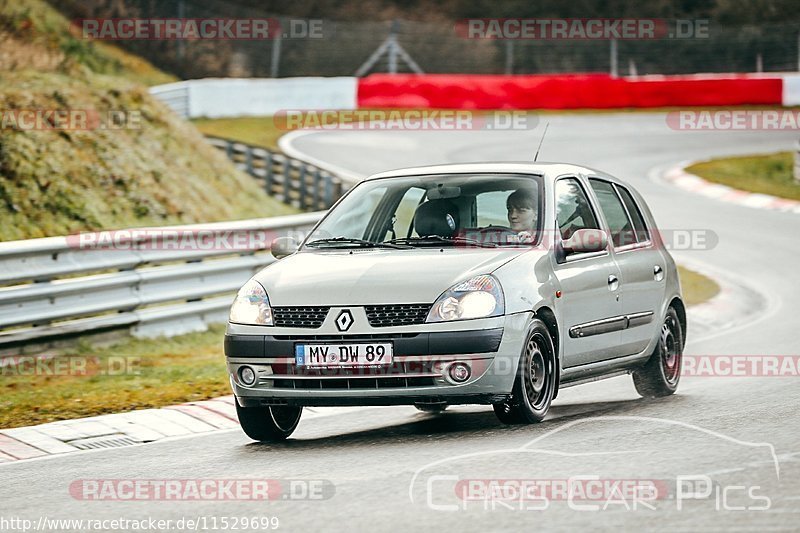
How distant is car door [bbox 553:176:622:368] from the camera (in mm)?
8805

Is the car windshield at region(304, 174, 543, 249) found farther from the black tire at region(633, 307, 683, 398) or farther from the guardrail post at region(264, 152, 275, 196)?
the guardrail post at region(264, 152, 275, 196)

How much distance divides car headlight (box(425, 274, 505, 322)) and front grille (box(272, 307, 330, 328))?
23.3 inches

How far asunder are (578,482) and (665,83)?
106 ft

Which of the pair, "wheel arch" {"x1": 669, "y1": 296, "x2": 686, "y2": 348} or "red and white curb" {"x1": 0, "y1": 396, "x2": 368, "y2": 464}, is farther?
"wheel arch" {"x1": 669, "y1": 296, "x2": 686, "y2": 348}

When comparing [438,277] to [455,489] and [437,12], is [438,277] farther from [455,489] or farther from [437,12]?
[437,12]

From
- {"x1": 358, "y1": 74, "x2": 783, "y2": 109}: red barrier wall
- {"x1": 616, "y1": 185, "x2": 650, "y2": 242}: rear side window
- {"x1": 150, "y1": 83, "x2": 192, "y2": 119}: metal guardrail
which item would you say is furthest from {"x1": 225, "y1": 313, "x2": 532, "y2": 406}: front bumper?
{"x1": 358, "y1": 74, "x2": 783, "y2": 109}: red barrier wall

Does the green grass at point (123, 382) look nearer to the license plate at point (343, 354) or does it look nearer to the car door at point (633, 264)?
the license plate at point (343, 354)

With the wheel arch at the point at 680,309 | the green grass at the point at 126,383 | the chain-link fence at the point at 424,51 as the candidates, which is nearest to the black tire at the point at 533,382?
the wheel arch at the point at 680,309

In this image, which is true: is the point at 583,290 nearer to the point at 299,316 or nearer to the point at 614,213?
the point at 614,213

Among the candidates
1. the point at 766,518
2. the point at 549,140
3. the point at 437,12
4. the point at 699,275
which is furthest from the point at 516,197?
the point at 437,12

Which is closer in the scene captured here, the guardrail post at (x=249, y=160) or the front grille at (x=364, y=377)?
the front grille at (x=364, y=377)

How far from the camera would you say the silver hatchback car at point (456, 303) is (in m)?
7.93

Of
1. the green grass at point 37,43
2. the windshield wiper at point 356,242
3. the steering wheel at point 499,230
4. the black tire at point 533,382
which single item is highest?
the green grass at point 37,43

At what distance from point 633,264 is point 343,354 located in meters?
2.60
